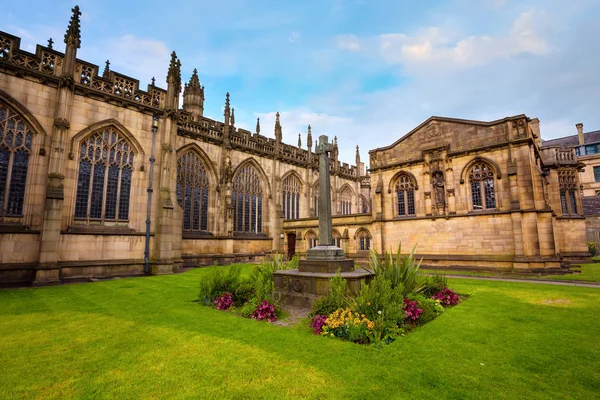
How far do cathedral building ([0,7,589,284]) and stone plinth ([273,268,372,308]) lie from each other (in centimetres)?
1199

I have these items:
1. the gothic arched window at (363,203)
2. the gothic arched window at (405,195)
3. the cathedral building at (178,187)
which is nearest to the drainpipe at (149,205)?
the cathedral building at (178,187)

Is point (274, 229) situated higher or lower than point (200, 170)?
lower

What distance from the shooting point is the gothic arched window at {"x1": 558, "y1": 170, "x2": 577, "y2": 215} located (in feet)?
81.5

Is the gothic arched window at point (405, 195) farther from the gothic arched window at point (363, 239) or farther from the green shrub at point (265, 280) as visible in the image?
the green shrub at point (265, 280)

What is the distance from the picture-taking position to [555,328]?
703 cm

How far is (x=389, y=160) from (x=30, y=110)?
23.8 m

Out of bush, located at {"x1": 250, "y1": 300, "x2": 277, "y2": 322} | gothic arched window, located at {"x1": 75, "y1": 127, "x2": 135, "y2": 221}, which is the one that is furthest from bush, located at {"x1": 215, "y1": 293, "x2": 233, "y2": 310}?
gothic arched window, located at {"x1": 75, "y1": 127, "x2": 135, "y2": 221}

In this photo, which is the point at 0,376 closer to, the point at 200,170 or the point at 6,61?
the point at 6,61

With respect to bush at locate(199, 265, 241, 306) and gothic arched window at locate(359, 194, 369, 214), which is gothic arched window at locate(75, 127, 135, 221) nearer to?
bush at locate(199, 265, 241, 306)

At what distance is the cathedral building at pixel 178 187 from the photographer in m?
15.6

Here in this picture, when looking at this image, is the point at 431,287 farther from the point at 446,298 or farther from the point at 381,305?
the point at 381,305

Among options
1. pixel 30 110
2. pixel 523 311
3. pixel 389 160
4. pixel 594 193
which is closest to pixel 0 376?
pixel 523 311

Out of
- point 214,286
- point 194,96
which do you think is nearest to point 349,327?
point 214,286

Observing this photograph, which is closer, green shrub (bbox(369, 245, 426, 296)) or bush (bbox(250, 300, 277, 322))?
Result: bush (bbox(250, 300, 277, 322))
